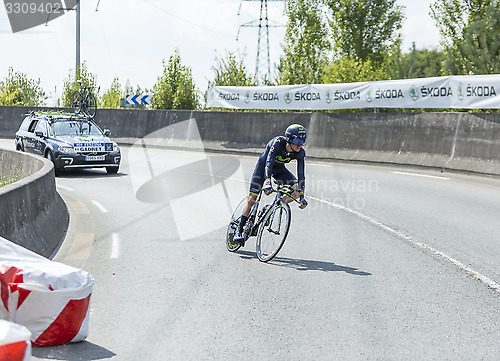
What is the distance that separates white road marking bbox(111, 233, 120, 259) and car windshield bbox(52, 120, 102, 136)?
33.0 feet

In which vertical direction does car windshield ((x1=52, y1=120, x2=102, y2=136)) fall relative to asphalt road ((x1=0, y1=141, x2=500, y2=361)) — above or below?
above

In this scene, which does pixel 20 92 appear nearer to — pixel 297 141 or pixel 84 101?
pixel 84 101

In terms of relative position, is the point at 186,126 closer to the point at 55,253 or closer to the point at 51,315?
the point at 55,253

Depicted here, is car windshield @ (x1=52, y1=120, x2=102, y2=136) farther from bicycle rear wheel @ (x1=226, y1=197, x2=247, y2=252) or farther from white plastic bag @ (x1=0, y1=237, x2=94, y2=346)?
white plastic bag @ (x1=0, y1=237, x2=94, y2=346)

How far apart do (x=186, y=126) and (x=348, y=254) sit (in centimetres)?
2051

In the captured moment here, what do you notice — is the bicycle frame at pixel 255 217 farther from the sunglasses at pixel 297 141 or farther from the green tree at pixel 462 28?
the green tree at pixel 462 28

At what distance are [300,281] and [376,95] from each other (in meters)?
16.1

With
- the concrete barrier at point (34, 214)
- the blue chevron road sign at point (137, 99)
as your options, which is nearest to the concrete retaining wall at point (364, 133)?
the blue chevron road sign at point (137, 99)

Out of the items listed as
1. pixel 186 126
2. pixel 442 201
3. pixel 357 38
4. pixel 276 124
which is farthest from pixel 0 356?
pixel 357 38

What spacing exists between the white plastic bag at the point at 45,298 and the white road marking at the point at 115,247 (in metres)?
3.18

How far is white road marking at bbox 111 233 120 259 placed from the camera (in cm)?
798

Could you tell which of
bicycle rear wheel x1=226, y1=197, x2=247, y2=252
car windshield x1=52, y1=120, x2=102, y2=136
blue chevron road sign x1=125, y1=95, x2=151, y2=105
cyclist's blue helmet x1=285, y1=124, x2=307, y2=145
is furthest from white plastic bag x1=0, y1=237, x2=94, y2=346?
blue chevron road sign x1=125, y1=95, x2=151, y2=105

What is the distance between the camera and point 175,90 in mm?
35719

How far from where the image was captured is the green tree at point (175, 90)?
35250mm
